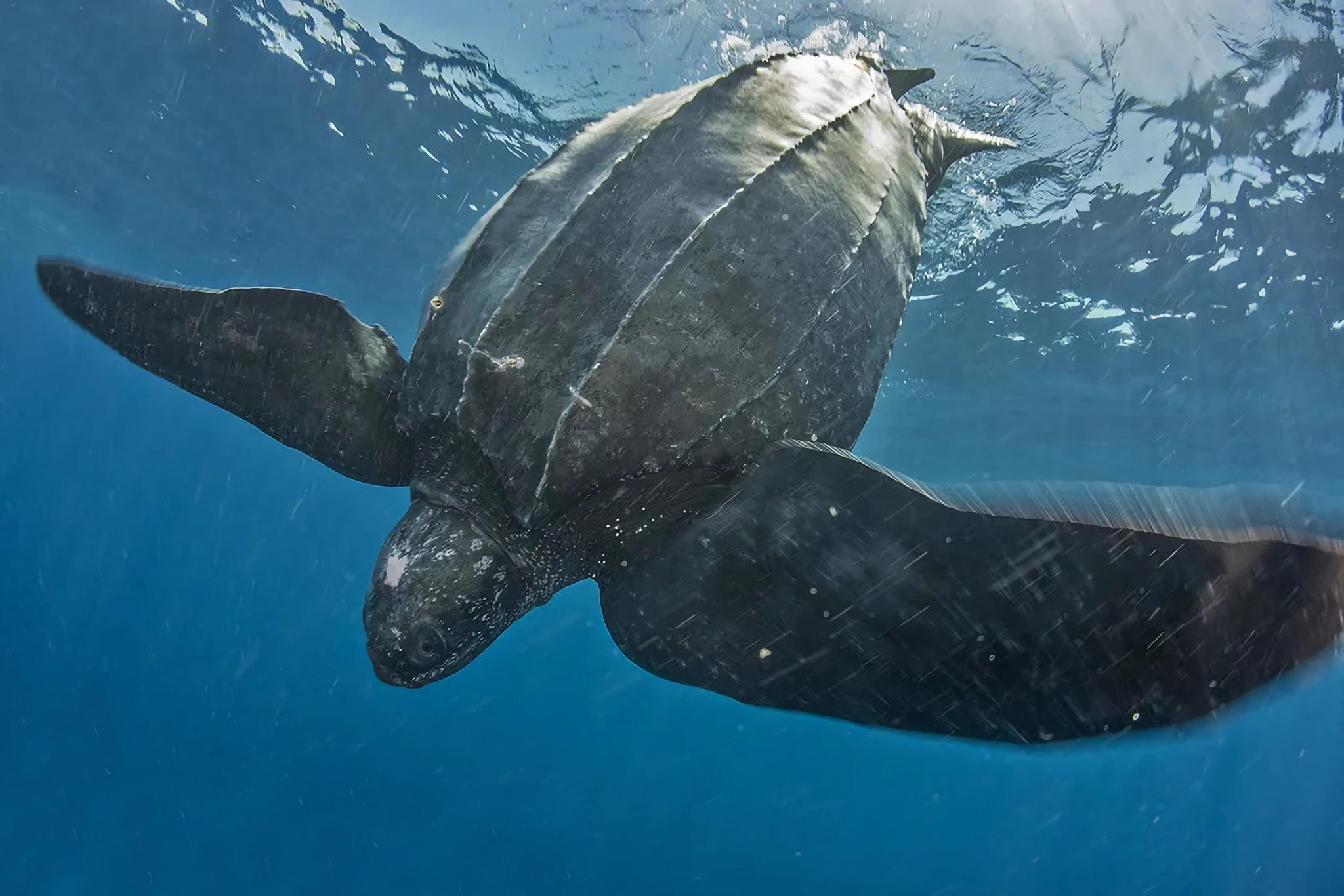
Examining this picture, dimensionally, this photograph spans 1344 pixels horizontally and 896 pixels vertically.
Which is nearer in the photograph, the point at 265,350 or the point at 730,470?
the point at 730,470

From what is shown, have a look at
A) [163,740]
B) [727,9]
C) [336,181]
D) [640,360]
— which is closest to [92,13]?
[336,181]

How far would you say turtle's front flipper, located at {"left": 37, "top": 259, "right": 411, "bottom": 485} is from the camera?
2432mm

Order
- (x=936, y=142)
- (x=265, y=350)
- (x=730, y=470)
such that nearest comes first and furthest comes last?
(x=730, y=470), (x=265, y=350), (x=936, y=142)

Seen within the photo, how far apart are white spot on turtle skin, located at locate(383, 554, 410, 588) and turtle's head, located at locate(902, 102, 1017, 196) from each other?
3.20 metres

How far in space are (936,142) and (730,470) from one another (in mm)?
2944

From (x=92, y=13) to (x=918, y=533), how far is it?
13.8 m

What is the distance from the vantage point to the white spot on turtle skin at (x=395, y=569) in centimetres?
222

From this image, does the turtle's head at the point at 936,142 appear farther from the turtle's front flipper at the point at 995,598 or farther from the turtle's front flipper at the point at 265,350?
the turtle's front flipper at the point at 265,350

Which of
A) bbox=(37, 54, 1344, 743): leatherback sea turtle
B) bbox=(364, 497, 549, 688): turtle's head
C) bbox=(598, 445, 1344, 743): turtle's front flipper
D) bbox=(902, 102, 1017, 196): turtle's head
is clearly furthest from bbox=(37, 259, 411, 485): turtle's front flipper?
bbox=(902, 102, 1017, 196): turtle's head

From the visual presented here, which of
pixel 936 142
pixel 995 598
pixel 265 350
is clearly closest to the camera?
pixel 995 598

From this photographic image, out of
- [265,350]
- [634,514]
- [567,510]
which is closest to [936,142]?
[634,514]

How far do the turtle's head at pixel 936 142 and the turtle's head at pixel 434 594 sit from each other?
119 inches

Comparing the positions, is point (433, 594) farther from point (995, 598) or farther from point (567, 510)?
point (995, 598)

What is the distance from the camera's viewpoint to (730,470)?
210 cm
